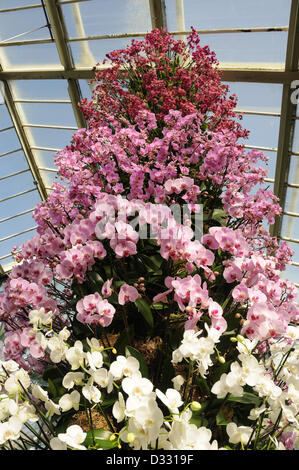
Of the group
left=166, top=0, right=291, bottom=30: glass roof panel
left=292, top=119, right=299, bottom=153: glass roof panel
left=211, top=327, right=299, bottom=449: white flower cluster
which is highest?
left=166, top=0, right=291, bottom=30: glass roof panel

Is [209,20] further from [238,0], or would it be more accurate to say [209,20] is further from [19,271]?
[19,271]

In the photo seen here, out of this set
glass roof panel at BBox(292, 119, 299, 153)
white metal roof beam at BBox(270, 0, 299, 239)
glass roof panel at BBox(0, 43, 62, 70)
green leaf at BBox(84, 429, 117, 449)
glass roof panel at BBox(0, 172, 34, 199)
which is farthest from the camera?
glass roof panel at BBox(0, 172, 34, 199)

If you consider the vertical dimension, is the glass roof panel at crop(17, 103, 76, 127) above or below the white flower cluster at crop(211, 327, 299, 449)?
below

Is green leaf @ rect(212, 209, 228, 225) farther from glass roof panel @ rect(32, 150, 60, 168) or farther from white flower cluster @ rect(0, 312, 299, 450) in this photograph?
glass roof panel @ rect(32, 150, 60, 168)

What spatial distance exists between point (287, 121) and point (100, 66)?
2338mm

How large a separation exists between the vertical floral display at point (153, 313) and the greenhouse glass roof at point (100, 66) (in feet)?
5.54

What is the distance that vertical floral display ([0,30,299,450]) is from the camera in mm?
607

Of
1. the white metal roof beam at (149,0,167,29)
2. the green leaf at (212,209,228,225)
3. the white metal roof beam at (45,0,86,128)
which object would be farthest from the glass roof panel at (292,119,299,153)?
the white metal roof beam at (45,0,86,128)

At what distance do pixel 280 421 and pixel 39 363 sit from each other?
725 mm

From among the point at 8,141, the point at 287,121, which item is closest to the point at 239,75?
the point at 287,121

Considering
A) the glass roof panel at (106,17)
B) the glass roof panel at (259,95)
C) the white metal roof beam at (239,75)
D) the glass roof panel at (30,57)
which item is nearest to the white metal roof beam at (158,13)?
the glass roof panel at (106,17)

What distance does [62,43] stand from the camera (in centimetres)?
405

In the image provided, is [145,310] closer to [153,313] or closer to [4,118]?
[153,313]

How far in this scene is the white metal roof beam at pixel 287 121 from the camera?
2723 mm
